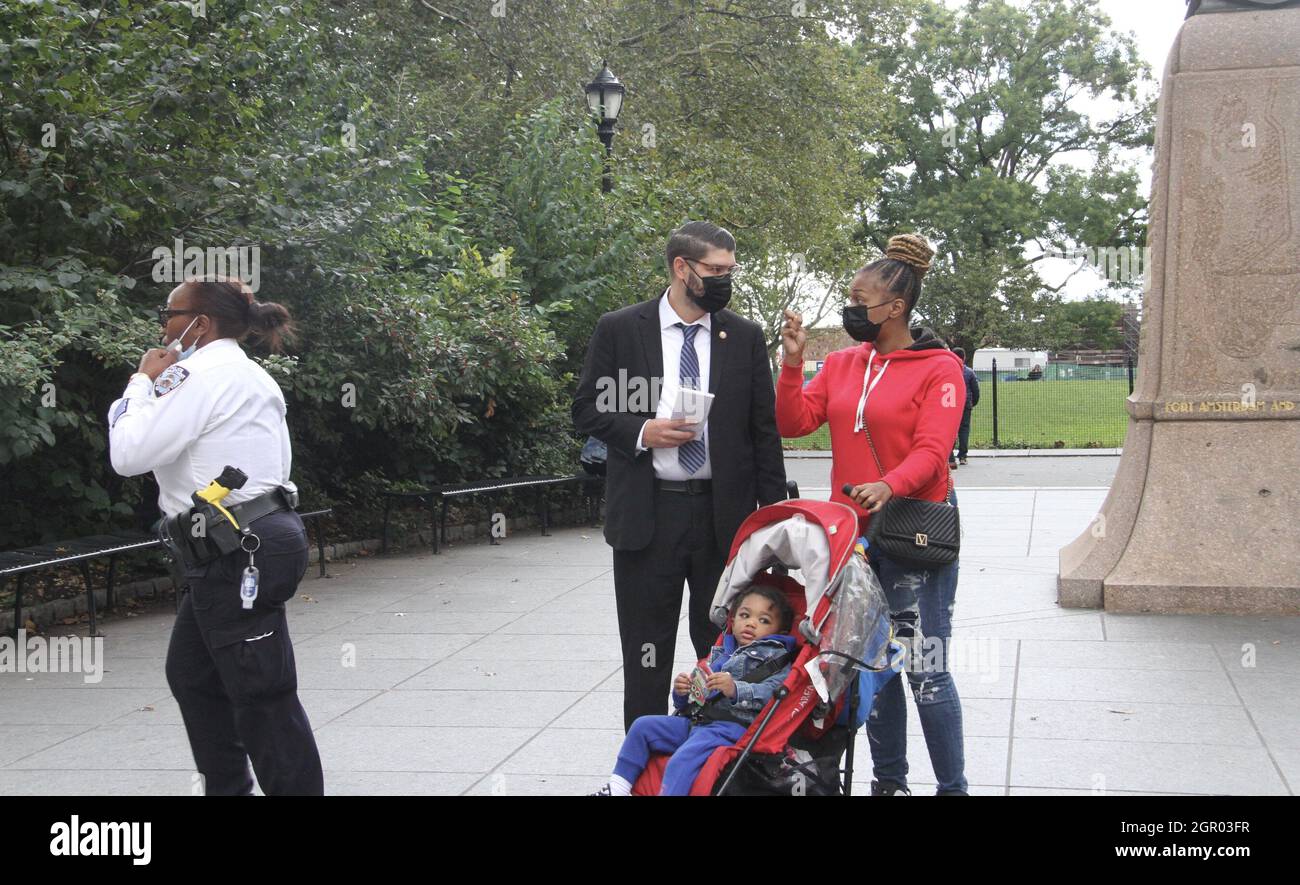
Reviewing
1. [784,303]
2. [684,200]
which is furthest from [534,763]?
[784,303]

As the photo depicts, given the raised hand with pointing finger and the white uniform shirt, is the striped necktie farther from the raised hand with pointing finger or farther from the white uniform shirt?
the white uniform shirt

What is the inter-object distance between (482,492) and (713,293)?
8.62 meters

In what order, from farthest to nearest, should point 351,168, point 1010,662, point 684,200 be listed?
point 684,200 → point 351,168 → point 1010,662

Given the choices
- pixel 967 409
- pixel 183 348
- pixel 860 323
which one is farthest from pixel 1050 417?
pixel 183 348

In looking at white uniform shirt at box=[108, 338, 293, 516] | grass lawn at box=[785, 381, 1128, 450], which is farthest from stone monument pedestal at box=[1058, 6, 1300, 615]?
grass lawn at box=[785, 381, 1128, 450]

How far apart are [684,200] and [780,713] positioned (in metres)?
14.5

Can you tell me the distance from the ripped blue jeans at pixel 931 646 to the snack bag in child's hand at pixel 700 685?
72 cm

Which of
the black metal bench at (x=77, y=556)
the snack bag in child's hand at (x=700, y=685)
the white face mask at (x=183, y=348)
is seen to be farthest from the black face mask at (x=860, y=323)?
the black metal bench at (x=77, y=556)

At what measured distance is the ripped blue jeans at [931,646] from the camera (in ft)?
15.0

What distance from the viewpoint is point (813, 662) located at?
4160mm

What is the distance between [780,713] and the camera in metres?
4.16

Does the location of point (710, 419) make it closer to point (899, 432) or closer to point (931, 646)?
point (899, 432)

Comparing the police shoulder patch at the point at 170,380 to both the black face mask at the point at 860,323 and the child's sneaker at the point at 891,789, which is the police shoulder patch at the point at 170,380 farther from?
the child's sneaker at the point at 891,789

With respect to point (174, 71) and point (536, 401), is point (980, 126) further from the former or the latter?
point (174, 71)
